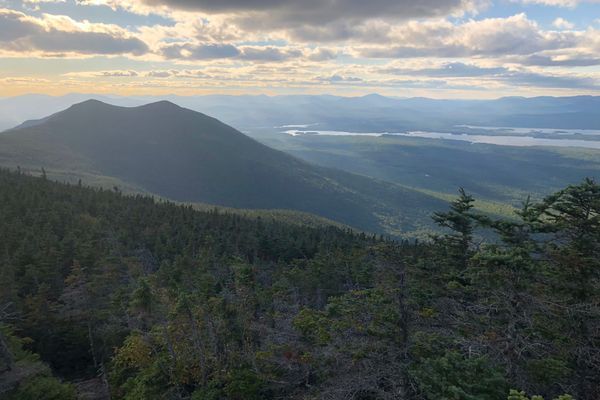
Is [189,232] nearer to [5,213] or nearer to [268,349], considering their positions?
[5,213]

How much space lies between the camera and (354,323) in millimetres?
18938

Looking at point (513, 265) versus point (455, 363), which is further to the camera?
point (513, 265)

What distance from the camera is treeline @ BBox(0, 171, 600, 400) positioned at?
1527 cm

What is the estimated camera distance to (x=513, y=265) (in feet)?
49.2

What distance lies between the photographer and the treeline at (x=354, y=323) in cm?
1527

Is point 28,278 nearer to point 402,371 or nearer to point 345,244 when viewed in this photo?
point 402,371

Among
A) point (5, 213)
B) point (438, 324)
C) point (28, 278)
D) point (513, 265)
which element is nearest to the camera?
point (513, 265)

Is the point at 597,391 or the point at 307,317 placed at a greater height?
the point at 597,391

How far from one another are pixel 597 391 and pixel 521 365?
8.93 ft

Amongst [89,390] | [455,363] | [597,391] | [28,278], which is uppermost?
[455,363]

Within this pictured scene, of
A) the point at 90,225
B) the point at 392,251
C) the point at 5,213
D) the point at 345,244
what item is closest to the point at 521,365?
the point at 392,251

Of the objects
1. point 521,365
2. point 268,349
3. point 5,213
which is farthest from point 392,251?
point 5,213

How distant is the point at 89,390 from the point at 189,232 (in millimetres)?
52965

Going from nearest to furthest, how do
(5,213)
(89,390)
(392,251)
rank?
(392,251) → (89,390) → (5,213)
